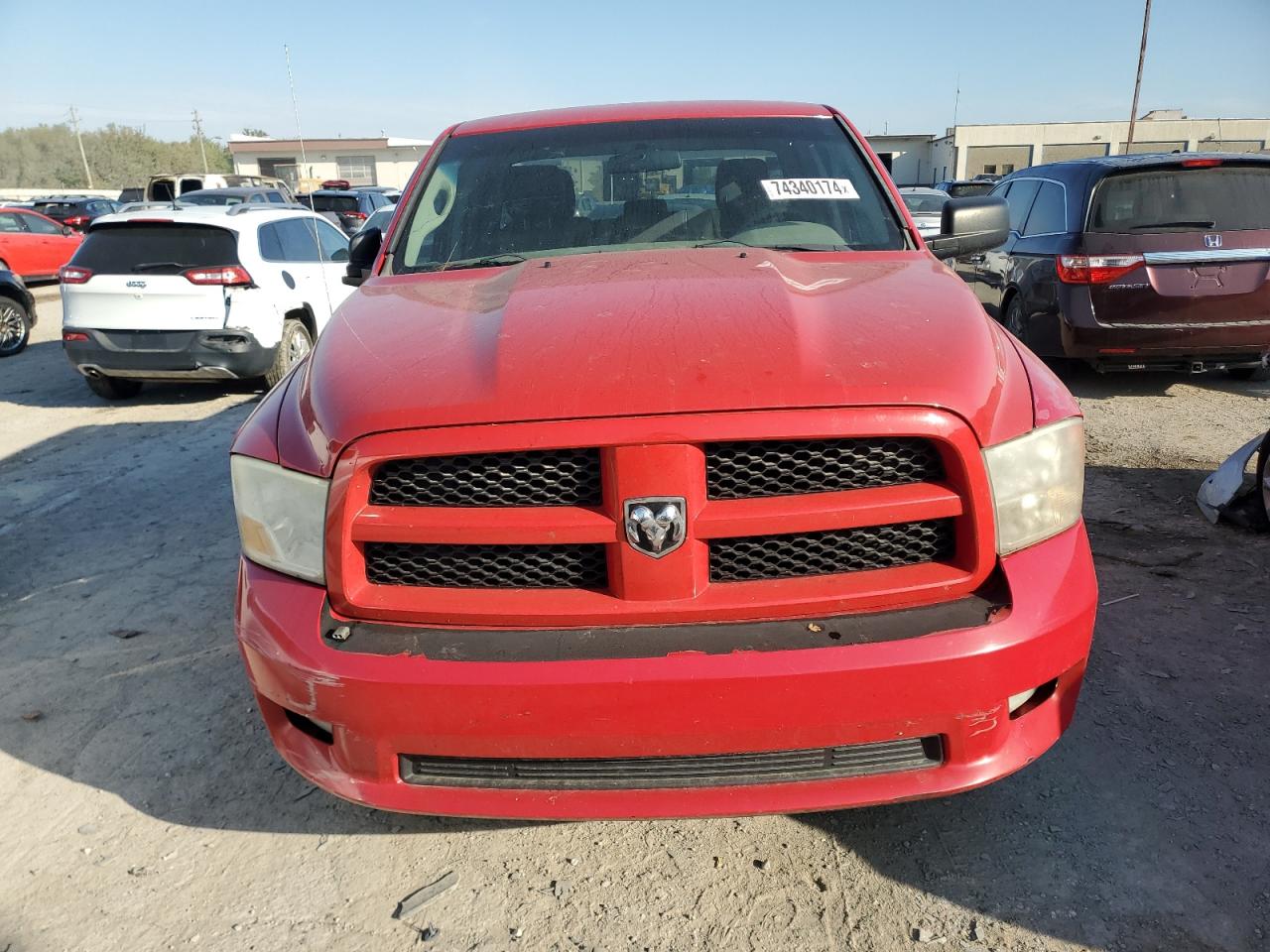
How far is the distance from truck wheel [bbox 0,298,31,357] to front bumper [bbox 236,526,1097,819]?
10.5 m

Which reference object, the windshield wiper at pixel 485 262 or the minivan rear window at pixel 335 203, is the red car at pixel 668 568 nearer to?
the windshield wiper at pixel 485 262

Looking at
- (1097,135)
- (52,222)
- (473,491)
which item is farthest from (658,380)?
(1097,135)

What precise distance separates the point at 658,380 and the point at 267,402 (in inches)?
42.5

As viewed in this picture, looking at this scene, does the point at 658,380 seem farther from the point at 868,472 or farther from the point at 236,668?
the point at 236,668

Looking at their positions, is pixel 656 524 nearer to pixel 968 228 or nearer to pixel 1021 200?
pixel 968 228

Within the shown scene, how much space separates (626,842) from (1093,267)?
5.64 meters

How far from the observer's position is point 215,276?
24.0 ft

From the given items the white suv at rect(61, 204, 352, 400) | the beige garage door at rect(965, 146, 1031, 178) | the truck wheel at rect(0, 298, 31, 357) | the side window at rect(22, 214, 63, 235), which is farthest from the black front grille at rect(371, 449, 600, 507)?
the beige garage door at rect(965, 146, 1031, 178)

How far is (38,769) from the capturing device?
108 inches

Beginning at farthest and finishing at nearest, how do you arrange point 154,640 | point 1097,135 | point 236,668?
point 1097,135 < point 154,640 < point 236,668

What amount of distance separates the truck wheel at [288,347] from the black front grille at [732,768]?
20.8ft

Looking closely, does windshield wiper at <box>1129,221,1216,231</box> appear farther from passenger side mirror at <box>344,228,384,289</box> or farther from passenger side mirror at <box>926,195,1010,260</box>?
passenger side mirror at <box>344,228,384,289</box>

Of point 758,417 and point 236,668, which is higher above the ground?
point 758,417

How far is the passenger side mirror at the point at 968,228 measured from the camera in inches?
129
